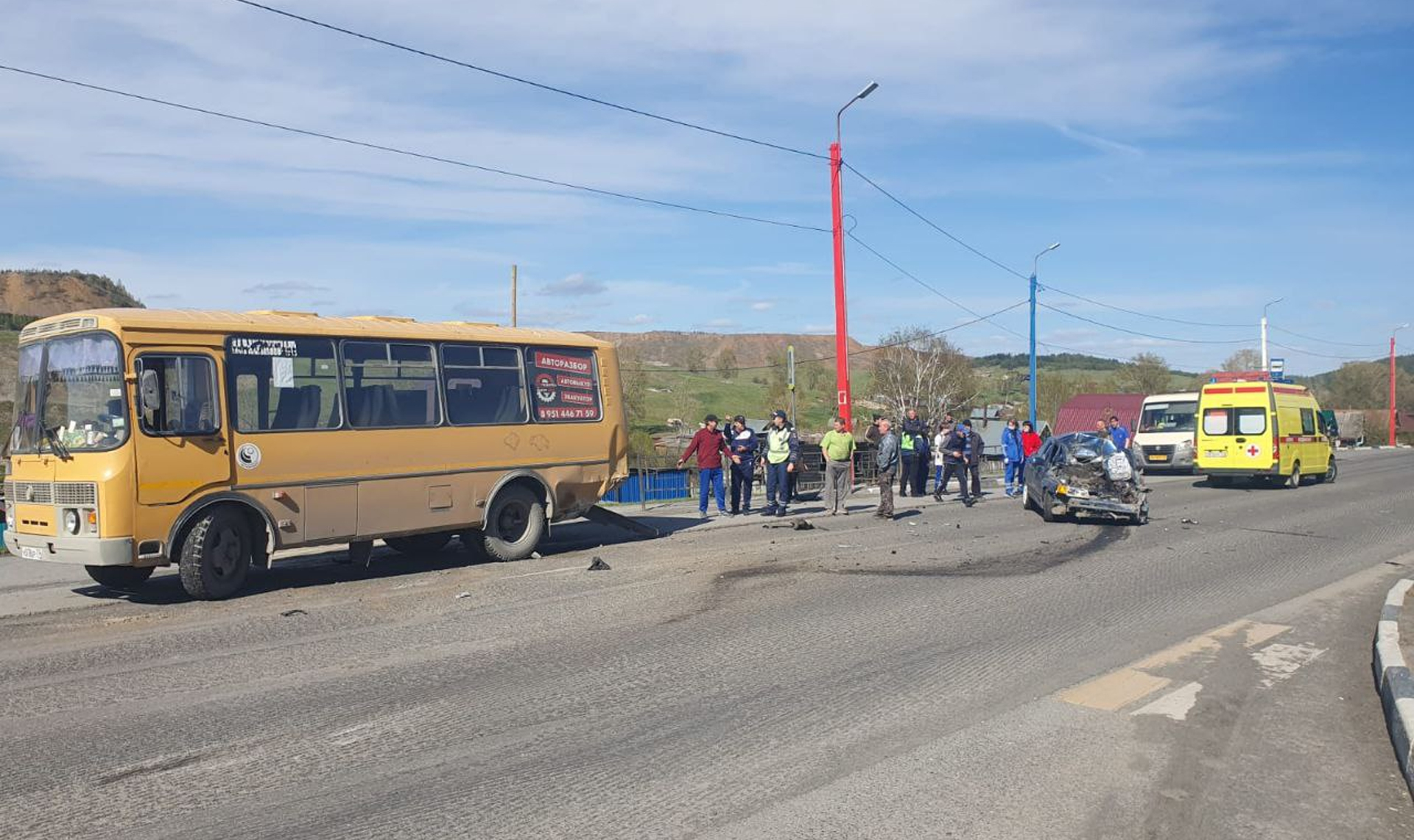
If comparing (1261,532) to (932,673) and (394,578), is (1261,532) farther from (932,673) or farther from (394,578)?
(394,578)

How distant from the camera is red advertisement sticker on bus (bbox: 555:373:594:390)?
14281mm

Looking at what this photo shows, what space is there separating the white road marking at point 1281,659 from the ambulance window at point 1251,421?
63.7ft

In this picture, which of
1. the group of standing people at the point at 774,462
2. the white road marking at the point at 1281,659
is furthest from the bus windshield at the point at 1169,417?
the white road marking at the point at 1281,659

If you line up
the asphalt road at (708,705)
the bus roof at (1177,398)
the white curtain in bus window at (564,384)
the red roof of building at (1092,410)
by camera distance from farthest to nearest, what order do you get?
the red roof of building at (1092,410), the bus roof at (1177,398), the white curtain in bus window at (564,384), the asphalt road at (708,705)

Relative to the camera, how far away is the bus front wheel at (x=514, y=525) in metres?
13.3

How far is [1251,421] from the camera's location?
85.1ft

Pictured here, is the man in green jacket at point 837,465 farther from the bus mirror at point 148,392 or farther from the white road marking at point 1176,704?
the white road marking at point 1176,704

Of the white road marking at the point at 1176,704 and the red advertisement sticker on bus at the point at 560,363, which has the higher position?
the red advertisement sticker on bus at the point at 560,363

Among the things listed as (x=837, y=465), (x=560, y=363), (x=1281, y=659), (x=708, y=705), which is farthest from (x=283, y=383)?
(x=837, y=465)

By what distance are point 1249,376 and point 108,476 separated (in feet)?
92.0

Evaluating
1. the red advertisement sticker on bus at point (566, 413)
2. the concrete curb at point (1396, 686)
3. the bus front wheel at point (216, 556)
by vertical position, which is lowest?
the concrete curb at point (1396, 686)

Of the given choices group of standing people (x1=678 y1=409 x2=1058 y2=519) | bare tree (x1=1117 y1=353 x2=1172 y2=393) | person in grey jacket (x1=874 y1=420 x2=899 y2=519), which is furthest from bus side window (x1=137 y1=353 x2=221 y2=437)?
bare tree (x1=1117 y1=353 x2=1172 y2=393)

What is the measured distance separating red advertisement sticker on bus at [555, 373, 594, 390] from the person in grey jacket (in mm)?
5516

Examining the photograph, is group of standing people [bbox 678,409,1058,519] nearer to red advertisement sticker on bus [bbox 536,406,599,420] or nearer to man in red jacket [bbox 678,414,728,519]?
man in red jacket [bbox 678,414,728,519]
